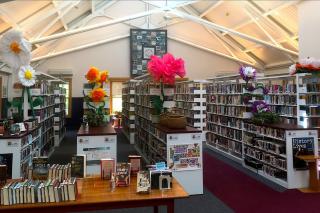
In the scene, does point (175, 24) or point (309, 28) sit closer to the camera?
point (309, 28)

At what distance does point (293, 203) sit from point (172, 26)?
1340 centimetres

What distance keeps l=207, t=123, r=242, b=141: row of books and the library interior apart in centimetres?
3

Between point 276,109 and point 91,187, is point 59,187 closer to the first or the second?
point 91,187

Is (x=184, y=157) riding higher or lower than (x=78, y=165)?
lower

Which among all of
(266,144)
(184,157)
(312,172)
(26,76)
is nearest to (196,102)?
Answer: (266,144)

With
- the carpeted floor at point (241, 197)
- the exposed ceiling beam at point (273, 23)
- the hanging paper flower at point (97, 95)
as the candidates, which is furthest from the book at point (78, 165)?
the exposed ceiling beam at point (273, 23)

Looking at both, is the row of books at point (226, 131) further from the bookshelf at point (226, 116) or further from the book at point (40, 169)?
the book at point (40, 169)

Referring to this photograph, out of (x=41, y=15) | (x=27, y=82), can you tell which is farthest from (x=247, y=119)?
(x=41, y=15)

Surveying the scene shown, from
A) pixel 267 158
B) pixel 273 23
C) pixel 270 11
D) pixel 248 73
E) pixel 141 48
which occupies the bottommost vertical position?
pixel 267 158

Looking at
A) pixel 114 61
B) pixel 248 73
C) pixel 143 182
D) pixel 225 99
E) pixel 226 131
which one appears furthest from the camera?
pixel 114 61

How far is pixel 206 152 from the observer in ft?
30.1

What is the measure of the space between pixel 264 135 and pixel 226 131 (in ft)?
8.10

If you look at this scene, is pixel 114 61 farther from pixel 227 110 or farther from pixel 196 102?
pixel 227 110

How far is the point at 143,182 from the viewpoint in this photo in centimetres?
268
